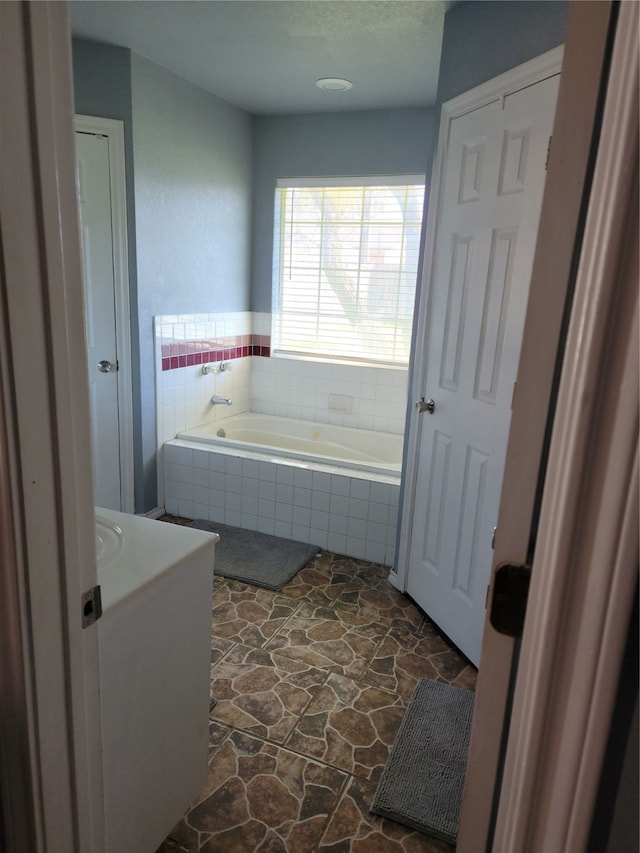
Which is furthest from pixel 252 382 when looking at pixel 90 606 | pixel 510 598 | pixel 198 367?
pixel 510 598

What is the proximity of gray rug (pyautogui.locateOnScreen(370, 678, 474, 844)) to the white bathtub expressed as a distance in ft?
6.06

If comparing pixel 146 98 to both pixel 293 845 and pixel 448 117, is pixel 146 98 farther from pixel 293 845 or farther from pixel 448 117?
pixel 293 845

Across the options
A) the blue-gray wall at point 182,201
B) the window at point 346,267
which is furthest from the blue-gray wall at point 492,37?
the blue-gray wall at point 182,201

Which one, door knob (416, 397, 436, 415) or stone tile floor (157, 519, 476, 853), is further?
door knob (416, 397, 436, 415)

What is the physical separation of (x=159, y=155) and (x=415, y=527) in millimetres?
2459

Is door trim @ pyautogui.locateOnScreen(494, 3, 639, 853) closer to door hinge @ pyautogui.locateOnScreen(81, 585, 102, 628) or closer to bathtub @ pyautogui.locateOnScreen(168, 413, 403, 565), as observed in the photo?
door hinge @ pyautogui.locateOnScreen(81, 585, 102, 628)

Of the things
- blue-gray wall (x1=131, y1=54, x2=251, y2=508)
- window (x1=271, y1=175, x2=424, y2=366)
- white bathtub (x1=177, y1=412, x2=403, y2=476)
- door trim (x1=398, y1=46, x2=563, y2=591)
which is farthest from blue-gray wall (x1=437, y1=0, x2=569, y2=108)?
white bathtub (x1=177, y1=412, x2=403, y2=476)

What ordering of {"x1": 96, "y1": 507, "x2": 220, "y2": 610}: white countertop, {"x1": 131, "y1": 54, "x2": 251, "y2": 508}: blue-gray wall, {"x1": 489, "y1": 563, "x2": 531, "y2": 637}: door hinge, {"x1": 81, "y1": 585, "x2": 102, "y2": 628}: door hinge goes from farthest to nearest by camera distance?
1. {"x1": 131, "y1": 54, "x2": 251, "y2": 508}: blue-gray wall
2. {"x1": 96, "y1": 507, "x2": 220, "y2": 610}: white countertop
3. {"x1": 81, "y1": 585, "x2": 102, "y2": 628}: door hinge
4. {"x1": 489, "y1": 563, "x2": 531, "y2": 637}: door hinge

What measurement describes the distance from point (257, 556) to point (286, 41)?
2597 millimetres

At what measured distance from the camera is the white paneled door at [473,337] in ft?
6.63

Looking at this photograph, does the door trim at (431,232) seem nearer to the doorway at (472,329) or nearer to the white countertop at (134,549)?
the doorway at (472,329)

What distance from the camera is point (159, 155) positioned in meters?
3.25

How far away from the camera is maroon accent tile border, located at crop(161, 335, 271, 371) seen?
11.8ft

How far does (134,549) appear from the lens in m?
1.32
